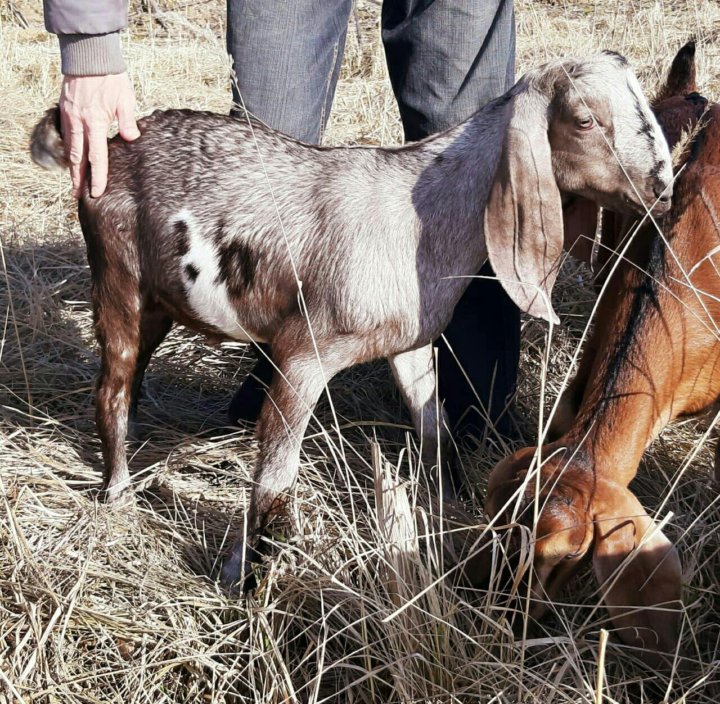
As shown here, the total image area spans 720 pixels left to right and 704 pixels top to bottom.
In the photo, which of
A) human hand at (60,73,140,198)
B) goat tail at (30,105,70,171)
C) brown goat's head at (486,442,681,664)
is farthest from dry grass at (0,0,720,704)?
human hand at (60,73,140,198)

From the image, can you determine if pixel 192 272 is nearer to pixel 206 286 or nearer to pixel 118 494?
pixel 206 286

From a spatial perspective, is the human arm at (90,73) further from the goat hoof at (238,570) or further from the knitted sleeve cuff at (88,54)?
the goat hoof at (238,570)

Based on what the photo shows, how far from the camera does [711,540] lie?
10.2ft

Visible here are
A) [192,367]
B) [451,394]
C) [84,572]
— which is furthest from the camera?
[192,367]

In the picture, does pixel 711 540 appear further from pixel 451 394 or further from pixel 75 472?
pixel 75 472

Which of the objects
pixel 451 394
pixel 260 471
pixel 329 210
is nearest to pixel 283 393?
pixel 260 471

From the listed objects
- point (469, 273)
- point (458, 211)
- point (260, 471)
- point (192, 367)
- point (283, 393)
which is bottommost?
point (192, 367)

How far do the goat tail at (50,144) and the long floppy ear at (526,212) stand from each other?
4.48 feet

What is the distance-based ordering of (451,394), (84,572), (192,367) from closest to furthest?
1. (84,572)
2. (451,394)
3. (192,367)

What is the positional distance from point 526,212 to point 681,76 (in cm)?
134

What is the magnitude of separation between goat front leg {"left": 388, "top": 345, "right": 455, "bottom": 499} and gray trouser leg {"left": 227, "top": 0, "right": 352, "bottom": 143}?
36.0 inches

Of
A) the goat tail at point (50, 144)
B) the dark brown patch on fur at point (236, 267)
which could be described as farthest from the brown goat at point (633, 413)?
the goat tail at point (50, 144)

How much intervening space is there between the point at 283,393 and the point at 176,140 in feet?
2.92

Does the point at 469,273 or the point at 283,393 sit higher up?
the point at 469,273
